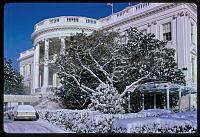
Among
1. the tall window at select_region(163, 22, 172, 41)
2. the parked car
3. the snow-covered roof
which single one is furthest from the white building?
the parked car

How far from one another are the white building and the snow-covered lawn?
4.55 metres

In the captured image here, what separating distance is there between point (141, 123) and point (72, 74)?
606 cm

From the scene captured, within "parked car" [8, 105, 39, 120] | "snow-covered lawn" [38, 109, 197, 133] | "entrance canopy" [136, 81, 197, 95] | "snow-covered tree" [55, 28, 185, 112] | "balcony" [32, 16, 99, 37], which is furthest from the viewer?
"balcony" [32, 16, 99, 37]

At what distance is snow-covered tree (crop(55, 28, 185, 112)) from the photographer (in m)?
11.5

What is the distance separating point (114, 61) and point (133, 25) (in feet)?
18.3

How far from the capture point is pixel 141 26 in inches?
634

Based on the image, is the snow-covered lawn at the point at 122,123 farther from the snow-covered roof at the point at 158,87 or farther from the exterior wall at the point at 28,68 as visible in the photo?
the exterior wall at the point at 28,68

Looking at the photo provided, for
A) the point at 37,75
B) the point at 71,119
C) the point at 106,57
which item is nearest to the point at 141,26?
the point at 106,57

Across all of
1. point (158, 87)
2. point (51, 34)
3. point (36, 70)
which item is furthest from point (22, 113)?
point (36, 70)

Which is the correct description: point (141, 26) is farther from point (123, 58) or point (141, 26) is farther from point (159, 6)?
point (123, 58)

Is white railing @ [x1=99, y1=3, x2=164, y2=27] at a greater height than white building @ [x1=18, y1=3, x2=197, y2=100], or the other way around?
white railing @ [x1=99, y1=3, x2=164, y2=27]

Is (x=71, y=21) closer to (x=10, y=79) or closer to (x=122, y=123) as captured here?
(x=10, y=79)

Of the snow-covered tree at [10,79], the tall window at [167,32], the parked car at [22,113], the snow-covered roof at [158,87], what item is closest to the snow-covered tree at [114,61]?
the snow-covered roof at [158,87]

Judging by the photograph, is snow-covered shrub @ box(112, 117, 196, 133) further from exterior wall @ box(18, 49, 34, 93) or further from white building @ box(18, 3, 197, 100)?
exterior wall @ box(18, 49, 34, 93)
